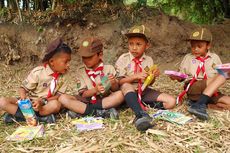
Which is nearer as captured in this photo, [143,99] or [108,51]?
[143,99]

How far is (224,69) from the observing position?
12.5ft

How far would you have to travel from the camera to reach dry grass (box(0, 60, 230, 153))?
309 centimetres

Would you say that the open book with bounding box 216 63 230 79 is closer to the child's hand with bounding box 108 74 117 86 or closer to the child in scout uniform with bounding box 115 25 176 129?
the child in scout uniform with bounding box 115 25 176 129

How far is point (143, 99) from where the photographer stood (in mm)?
4168

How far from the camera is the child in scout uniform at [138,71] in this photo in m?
3.91

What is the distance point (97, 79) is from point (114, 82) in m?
0.22

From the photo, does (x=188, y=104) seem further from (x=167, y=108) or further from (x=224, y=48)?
(x=224, y=48)

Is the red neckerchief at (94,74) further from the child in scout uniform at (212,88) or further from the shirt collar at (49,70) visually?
the child in scout uniform at (212,88)

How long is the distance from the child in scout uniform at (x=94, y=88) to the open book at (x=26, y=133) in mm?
488


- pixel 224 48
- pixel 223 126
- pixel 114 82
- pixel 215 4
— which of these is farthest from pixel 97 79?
pixel 215 4

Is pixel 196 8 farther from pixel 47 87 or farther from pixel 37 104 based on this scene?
pixel 37 104

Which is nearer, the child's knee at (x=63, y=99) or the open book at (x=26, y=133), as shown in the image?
the open book at (x=26, y=133)

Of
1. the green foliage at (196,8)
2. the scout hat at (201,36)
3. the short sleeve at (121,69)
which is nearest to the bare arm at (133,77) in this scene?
the short sleeve at (121,69)

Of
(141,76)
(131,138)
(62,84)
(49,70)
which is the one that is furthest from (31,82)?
(131,138)
